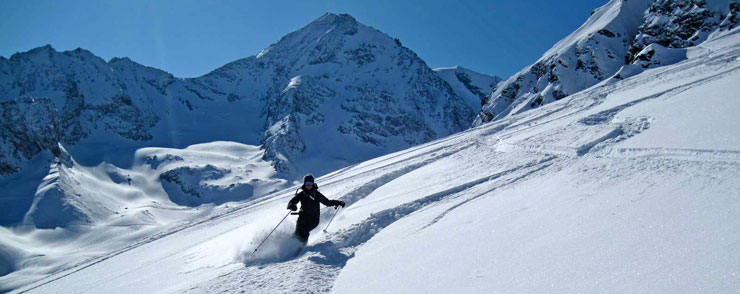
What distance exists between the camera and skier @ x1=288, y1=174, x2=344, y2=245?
26.0 ft

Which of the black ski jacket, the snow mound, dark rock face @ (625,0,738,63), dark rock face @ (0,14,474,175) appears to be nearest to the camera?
the snow mound

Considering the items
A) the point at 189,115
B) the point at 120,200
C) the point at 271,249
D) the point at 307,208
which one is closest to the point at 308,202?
the point at 307,208

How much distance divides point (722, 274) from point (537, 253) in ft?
5.38

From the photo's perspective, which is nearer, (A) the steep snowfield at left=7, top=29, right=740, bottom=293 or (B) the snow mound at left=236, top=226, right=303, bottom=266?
(A) the steep snowfield at left=7, top=29, right=740, bottom=293

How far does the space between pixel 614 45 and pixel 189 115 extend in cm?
17973

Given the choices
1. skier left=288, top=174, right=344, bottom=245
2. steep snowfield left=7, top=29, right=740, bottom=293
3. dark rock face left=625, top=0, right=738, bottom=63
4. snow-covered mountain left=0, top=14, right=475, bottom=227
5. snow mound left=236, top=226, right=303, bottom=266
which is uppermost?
snow-covered mountain left=0, top=14, right=475, bottom=227

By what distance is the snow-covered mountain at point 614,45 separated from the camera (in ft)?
173

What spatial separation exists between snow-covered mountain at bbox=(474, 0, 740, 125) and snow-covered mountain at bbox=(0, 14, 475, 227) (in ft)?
242

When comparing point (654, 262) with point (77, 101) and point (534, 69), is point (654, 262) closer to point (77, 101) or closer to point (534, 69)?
point (534, 69)

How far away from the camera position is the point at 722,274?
2820 mm

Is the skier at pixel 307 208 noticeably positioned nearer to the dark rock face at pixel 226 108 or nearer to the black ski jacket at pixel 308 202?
the black ski jacket at pixel 308 202

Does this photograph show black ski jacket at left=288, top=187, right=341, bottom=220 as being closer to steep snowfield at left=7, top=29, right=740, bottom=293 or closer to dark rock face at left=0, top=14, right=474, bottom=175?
steep snowfield at left=7, top=29, right=740, bottom=293

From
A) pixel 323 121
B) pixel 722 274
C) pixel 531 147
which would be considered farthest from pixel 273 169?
pixel 722 274

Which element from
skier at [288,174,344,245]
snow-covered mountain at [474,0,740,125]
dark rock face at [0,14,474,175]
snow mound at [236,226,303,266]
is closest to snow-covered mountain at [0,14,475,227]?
dark rock face at [0,14,474,175]
